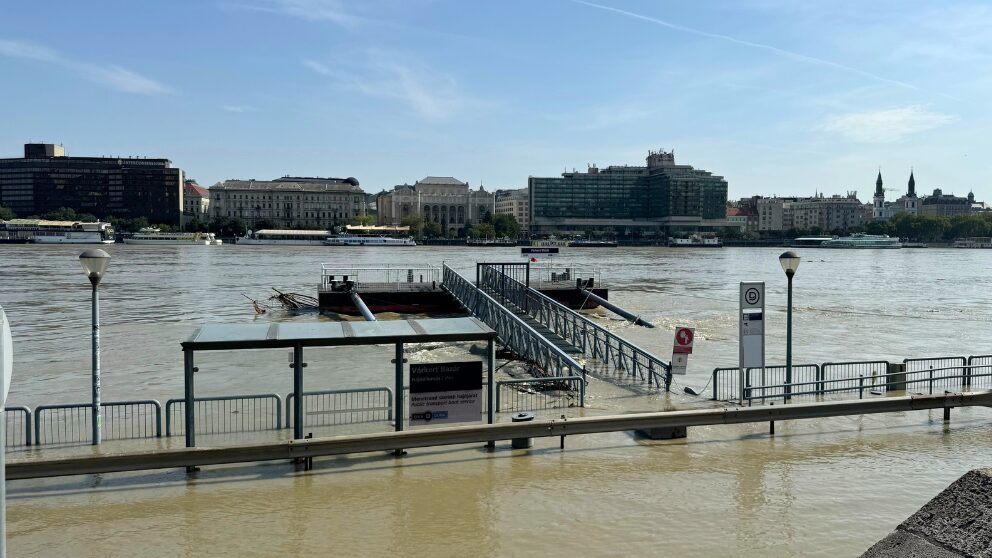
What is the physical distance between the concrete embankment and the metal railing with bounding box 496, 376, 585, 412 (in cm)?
929

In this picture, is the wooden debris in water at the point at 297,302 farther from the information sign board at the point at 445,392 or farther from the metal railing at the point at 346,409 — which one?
the information sign board at the point at 445,392

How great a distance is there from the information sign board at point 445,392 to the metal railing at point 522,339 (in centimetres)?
382

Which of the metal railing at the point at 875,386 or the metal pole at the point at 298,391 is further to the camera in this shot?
the metal railing at the point at 875,386

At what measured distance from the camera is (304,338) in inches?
471

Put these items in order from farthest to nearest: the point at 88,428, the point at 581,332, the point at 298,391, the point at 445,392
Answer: the point at 581,332, the point at 88,428, the point at 445,392, the point at 298,391

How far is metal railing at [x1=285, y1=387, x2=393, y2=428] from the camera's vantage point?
521 inches

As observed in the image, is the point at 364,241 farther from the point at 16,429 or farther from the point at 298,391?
the point at 298,391

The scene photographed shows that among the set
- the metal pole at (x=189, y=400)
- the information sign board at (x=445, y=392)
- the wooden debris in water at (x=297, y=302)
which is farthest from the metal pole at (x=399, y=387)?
the wooden debris in water at (x=297, y=302)

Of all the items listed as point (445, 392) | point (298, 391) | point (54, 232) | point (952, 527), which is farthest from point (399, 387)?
point (54, 232)

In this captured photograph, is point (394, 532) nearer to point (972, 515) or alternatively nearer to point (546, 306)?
point (972, 515)

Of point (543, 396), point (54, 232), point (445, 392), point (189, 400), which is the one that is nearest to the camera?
point (189, 400)

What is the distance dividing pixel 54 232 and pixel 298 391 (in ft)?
659

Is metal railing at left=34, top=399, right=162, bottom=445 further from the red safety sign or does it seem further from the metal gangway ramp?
the red safety sign

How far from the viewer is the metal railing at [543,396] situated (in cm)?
1614
